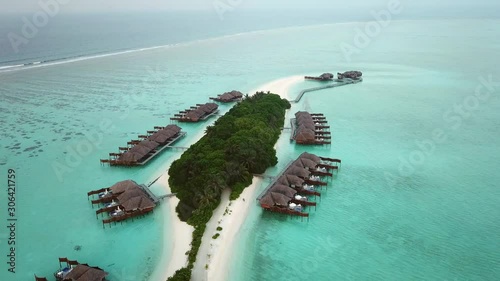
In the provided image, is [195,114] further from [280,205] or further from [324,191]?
[280,205]

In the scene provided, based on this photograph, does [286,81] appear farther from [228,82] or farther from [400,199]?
[400,199]

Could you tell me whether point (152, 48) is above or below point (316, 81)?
above

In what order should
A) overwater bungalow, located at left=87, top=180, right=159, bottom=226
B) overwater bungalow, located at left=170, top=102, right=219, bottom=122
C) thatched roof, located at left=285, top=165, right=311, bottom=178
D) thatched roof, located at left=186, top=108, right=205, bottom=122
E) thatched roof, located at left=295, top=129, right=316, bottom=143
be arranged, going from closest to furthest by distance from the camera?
overwater bungalow, located at left=87, top=180, right=159, bottom=226 < thatched roof, located at left=285, top=165, right=311, bottom=178 < thatched roof, located at left=295, top=129, right=316, bottom=143 < thatched roof, located at left=186, top=108, right=205, bottom=122 < overwater bungalow, located at left=170, top=102, right=219, bottom=122

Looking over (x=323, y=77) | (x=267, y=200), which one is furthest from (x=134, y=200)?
(x=323, y=77)

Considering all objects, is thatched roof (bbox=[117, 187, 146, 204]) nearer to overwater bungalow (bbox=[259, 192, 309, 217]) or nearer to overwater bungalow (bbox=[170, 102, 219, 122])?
overwater bungalow (bbox=[259, 192, 309, 217])

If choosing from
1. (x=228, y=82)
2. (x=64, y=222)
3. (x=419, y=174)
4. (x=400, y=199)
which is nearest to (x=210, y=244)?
(x=64, y=222)

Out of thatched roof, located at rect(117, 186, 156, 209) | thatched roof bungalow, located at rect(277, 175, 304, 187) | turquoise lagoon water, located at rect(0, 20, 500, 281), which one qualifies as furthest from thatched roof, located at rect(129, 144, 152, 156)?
thatched roof bungalow, located at rect(277, 175, 304, 187)

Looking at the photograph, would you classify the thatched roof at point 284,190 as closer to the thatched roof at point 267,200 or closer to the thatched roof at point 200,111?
the thatched roof at point 267,200
